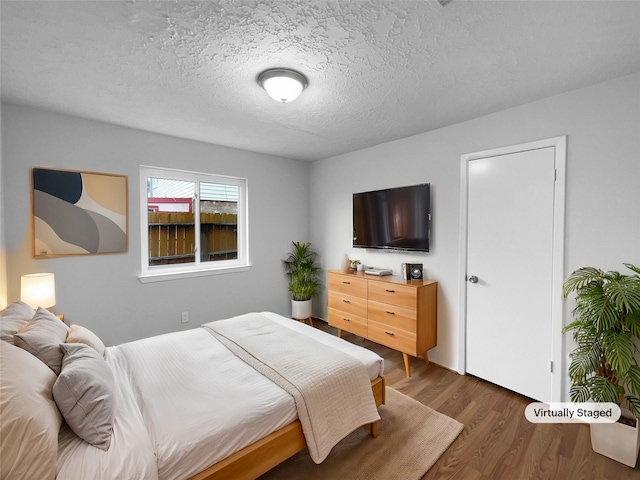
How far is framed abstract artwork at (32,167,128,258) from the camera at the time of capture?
8.40 ft

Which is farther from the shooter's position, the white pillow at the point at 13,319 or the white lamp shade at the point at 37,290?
the white lamp shade at the point at 37,290

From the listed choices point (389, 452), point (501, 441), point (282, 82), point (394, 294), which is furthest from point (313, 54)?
point (501, 441)

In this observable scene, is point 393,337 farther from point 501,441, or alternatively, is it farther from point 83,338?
point 83,338

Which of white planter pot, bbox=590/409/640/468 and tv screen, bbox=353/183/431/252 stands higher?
tv screen, bbox=353/183/431/252

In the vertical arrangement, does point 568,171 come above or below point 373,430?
above

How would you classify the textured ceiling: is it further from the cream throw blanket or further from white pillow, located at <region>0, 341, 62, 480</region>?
the cream throw blanket

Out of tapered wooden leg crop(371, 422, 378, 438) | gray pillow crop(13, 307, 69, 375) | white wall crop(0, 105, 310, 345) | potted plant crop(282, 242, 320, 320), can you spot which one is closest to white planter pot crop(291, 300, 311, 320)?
potted plant crop(282, 242, 320, 320)

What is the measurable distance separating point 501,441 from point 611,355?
0.90 metres

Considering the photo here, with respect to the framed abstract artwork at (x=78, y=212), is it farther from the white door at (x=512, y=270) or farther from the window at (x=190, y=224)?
the white door at (x=512, y=270)

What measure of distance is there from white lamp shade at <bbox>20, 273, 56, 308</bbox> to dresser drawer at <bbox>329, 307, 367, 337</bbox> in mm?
2784

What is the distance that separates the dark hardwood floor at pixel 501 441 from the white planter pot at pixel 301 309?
1.74 meters

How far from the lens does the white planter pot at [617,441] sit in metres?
1.71

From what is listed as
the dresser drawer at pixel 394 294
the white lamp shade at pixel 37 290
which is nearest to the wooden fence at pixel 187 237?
the white lamp shade at pixel 37 290

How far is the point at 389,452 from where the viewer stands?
185 centimetres
